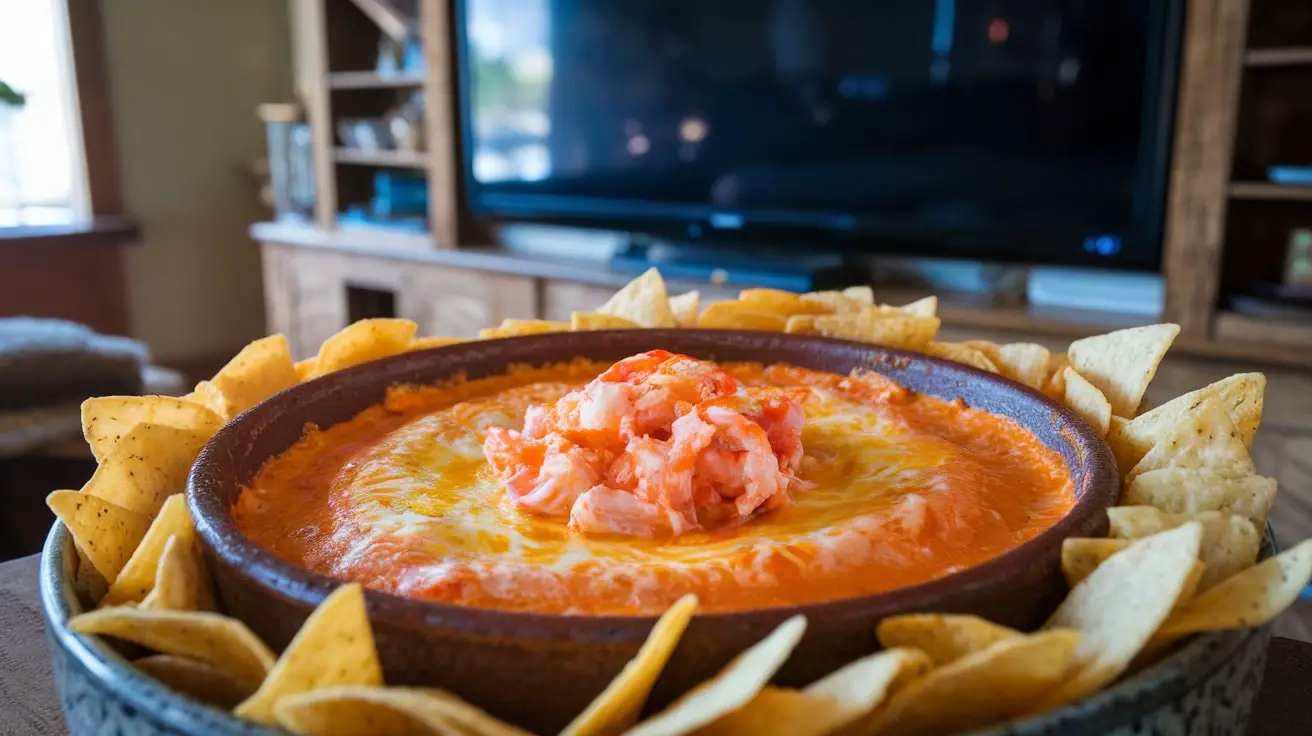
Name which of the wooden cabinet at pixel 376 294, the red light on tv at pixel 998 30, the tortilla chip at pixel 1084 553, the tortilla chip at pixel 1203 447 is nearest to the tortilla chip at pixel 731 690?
the tortilla chip at pixel 1084 553

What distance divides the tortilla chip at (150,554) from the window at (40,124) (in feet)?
15.0

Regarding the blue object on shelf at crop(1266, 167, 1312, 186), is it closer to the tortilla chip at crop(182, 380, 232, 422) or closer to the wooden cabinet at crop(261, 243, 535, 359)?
the wooden cabinet at crop(261, 243, 535, 359)

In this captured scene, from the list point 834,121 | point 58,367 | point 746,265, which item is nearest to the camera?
point 58,367

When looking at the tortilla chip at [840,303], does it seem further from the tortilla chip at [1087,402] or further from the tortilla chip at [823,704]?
the tortilla chip at [823,704]

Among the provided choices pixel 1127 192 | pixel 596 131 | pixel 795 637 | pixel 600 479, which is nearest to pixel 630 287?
pixel 600 479

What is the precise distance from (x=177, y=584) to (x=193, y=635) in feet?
0.22

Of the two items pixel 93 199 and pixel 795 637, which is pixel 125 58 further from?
pixel 795 637

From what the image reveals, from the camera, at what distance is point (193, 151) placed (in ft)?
16.6

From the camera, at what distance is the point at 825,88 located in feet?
9.94

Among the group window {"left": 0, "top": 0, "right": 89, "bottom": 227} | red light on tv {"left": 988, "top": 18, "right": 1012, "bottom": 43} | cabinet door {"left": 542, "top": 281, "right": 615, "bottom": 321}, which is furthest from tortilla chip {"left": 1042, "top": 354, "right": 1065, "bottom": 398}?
window {"left": 0, "top": 0, "right": 89, "bottom": 227}

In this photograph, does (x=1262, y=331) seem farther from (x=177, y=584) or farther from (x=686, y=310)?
(x=177, y=584)

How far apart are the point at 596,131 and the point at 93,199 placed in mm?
2614

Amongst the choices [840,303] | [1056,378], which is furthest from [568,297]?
[1056,378]

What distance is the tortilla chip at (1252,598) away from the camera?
0.64 metres
